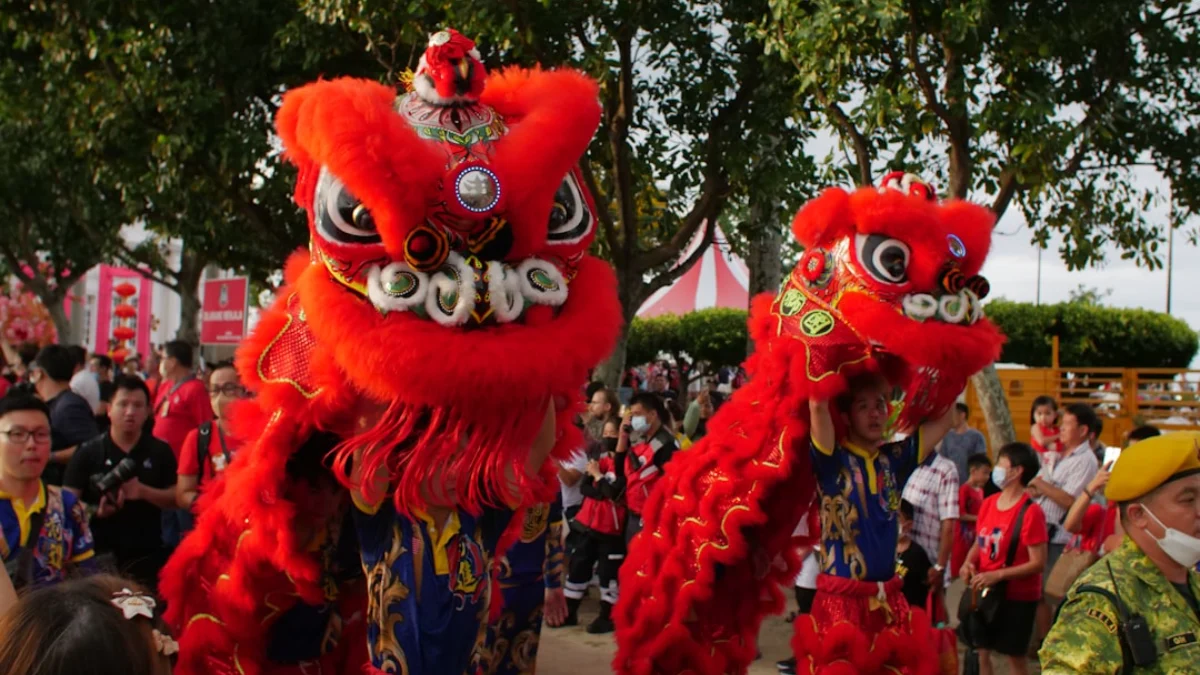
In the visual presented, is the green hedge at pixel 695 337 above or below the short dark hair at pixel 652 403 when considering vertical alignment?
above

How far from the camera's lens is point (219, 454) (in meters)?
5.51

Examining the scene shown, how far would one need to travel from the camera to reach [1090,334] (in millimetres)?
25125

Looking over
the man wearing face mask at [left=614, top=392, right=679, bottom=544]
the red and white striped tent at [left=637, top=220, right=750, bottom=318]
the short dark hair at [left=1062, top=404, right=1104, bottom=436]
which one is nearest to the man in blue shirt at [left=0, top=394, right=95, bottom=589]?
the man wearing face mask at [left=614, top=392, right=679, bottom=544]

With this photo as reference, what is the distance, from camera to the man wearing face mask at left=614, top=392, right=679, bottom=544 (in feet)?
24.2

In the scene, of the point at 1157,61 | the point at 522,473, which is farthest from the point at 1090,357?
the point at 522,473

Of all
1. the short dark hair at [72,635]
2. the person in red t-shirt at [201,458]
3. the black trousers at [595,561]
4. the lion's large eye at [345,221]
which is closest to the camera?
the short dark hair at [72,635]

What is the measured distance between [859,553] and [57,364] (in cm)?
509

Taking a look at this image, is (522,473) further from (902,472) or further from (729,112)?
(729,112)

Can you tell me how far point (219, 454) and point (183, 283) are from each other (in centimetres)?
1579

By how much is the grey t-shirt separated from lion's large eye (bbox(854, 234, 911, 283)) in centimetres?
428

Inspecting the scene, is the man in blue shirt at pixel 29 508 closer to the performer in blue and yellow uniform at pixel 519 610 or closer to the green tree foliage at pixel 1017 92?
the performer in blue and yellow uniform at pixel 519 610

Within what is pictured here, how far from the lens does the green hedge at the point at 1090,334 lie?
25.1 meters

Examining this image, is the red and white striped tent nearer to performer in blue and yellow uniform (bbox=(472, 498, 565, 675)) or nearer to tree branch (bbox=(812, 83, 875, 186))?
tree branch (bbox=(812, 83, 875, 186))

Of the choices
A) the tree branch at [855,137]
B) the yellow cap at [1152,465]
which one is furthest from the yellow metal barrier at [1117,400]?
the yellow cap at [1152,465]
